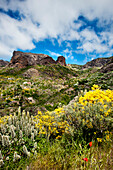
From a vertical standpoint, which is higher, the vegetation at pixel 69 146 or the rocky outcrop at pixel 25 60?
the rocky outcrop at pixel 25 60

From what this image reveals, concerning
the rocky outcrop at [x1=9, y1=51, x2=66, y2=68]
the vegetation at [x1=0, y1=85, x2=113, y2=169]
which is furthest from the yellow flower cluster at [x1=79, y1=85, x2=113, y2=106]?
the rocky outcrop at [x1=9, y1=51, x2=66, y2=68]

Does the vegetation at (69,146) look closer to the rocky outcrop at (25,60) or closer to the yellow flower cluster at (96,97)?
the yellow flower cluster at (96,97)

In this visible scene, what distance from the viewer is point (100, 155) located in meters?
1.88

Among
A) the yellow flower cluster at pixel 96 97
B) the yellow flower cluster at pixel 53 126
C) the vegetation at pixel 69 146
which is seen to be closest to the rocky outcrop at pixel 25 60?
the yellow flower cluster at pixel 53 126

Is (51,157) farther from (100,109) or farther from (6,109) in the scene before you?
(6,109)

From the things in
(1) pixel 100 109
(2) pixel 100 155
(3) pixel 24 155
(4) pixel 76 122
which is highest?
(1) pixel 100 109

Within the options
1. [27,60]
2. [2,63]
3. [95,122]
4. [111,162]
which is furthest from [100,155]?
[2,63]

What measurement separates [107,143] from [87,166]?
1015 mm

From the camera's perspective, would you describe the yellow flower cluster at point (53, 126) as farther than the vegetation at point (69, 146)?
Yes

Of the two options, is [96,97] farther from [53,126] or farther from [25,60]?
[25,60]

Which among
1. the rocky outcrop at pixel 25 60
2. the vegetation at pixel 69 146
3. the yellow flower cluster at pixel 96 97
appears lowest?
the vegetation at pixel 69 146

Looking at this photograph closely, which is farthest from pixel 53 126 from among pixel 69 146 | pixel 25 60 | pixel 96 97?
pixel 25 60

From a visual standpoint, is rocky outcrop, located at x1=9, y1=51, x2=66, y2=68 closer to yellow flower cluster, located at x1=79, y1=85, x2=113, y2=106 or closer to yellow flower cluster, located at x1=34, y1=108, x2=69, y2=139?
yellow flower cluster, located at x1=34, y1=108, x2=69, y2=139

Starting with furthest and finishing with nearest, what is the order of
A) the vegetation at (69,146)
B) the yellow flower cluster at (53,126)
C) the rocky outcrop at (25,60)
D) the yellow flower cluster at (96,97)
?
1. the rocky outcrop at (25,60)
2. the yellow flower cluster at (96,97)
3. the yellow flower cluster at (53,126)
4. the vegetation at (69,146)
